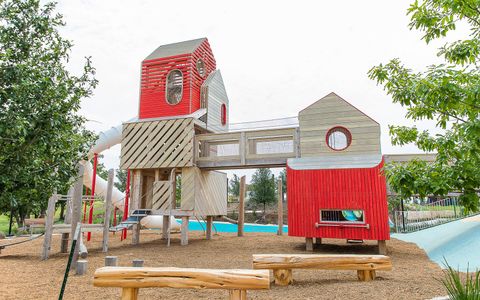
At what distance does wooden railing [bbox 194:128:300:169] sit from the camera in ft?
39.4

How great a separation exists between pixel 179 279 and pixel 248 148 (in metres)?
8.62

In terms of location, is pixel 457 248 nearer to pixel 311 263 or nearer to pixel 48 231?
pixel 311 263

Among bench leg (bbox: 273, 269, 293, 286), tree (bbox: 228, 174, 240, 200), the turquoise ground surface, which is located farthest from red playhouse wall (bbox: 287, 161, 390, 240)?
tree (bbox: 228, 174, 240, 200)

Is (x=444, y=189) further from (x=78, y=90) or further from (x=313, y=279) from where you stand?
(x=78, y=90)

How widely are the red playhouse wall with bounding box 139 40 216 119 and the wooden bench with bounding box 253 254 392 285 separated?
9341 mm

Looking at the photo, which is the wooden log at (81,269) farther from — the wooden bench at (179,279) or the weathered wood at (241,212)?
the weathered wood at (241,212)

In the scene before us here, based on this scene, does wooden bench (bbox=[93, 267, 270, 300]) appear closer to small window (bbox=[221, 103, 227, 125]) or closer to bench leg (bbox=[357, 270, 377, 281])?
bench leg (bbox=[357, 270, 377, 281])

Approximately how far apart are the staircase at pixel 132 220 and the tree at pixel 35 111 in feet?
24.2

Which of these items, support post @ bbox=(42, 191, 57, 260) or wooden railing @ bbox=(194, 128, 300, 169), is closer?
support post @ bbox=(42, 191, 57, 260)

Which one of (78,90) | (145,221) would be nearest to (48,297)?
(78,90)

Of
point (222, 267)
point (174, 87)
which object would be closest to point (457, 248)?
point (222, 267)

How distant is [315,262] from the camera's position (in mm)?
5922

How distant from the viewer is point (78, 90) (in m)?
5.08

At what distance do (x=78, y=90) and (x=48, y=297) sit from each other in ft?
12.4
